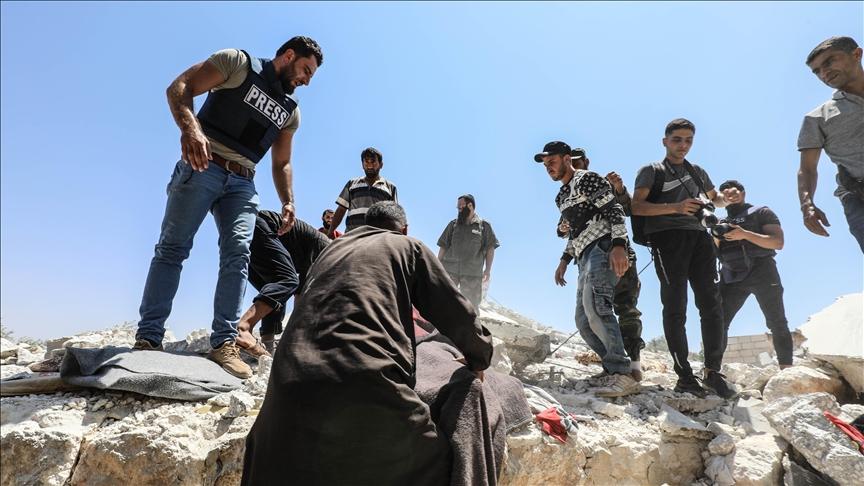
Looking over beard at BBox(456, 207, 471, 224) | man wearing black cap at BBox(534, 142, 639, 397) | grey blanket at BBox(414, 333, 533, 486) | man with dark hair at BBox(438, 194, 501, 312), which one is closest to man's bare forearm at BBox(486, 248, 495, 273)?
man with dark hair at BBox(438, 194, 501, 312)

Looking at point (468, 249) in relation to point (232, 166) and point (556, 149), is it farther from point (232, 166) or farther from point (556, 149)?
point (232, 166)

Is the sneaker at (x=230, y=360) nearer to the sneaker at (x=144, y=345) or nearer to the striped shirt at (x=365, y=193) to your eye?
the sneaker at (x=144, y=345)

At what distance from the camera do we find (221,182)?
107 inches

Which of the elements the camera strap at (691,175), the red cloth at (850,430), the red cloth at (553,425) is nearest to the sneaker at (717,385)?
the red cloth at (850,430)

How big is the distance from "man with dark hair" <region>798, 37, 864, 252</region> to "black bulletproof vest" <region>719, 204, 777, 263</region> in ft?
5.53

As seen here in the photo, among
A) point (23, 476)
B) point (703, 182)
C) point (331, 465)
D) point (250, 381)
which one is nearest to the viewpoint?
point (331, 465)

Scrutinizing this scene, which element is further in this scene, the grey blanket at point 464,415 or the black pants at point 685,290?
the black pants at point 685,290

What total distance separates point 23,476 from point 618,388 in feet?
11.6

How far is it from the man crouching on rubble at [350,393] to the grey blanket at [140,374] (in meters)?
0.83

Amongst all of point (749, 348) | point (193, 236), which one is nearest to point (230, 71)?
point (193, 236)

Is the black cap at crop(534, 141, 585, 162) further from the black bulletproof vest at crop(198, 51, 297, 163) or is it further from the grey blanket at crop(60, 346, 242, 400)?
the grey blanket at crop(60, 346, 242, 400)

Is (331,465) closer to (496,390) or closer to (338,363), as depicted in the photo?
(338,363)

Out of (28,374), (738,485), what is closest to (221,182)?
(28,374)

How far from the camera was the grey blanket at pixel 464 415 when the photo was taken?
1.57 meters
